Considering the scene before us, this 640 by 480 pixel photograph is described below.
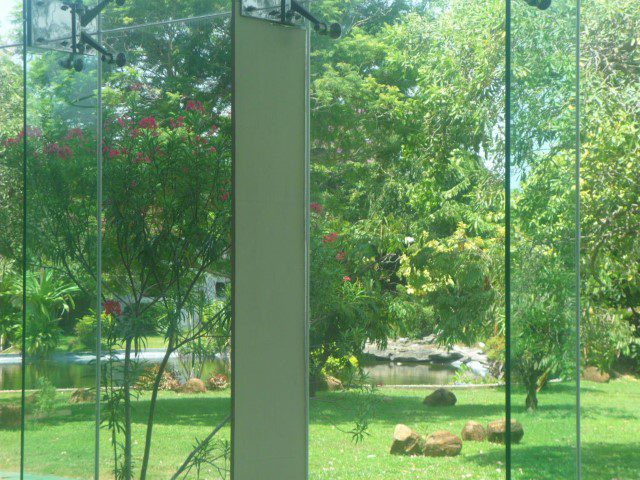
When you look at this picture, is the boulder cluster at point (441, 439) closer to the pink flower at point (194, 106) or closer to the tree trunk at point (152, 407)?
the tree trunk at point (152, 407)

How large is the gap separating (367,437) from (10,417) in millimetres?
2811

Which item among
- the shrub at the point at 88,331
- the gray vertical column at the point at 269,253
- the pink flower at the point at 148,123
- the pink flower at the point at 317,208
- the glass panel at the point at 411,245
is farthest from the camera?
the pink flower at the point at 317,208

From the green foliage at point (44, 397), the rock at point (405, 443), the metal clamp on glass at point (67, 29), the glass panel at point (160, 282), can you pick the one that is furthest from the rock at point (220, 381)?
the rock at point (405, 443)

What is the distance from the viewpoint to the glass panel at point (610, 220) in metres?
5.99

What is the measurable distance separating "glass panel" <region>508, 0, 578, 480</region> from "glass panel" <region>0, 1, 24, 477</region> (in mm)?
3165

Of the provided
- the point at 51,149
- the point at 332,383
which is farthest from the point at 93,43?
the point at 332,383

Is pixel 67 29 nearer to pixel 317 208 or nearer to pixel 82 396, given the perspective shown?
pixel 82 396

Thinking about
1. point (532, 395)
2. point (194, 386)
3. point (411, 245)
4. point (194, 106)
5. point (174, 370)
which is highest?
point (194, 106)

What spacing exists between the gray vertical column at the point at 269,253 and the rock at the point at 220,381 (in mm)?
1076

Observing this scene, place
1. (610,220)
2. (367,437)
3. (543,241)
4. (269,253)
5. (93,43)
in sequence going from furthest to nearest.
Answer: (367,437), (610,220), (93,43), (269,253), (543,241)

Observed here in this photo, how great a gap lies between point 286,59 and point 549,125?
3.68 feet

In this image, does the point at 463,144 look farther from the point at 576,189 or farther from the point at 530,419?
the point at 530,419

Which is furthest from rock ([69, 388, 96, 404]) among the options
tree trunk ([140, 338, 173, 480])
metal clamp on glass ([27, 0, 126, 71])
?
metal clamp on glass ([27, 0, 126, 71])

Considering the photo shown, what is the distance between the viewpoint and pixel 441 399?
7.11m
